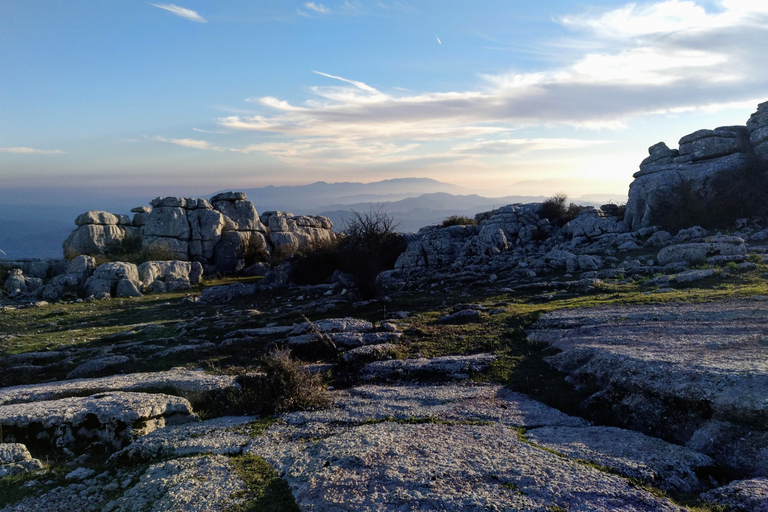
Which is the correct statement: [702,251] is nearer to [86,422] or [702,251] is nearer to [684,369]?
[684,369]

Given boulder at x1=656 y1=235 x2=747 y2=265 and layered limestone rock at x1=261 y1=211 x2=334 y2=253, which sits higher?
boulder at x1=656 y1=235 x2=747 y2=265

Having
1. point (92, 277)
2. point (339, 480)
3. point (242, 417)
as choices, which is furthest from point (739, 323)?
point (92, 277)

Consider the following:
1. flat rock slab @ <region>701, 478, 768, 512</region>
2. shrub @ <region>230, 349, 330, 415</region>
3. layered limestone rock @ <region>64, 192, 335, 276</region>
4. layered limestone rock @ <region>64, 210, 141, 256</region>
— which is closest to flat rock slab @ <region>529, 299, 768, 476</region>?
flat rock slab @ <region>701, 478, 768, 512</region>

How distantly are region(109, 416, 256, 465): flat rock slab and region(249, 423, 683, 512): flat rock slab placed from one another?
0.63 m

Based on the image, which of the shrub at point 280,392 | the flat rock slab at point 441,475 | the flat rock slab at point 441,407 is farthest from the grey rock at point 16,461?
the flat rock slab at point 441,407

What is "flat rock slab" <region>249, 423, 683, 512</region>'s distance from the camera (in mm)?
4766

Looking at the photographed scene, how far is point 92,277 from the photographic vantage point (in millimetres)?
31875

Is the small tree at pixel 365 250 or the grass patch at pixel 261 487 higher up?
the small tree at pixel 365 250

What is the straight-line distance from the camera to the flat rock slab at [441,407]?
7660 mm

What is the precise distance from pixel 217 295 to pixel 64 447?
20091 millimetres

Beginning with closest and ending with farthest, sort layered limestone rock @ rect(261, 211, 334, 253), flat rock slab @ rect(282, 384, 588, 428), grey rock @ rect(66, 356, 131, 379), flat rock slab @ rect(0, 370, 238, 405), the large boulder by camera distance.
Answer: flat rock slab @ rect(282, 384, 588, 428), flat rock slab @ rect(0, 370, 238, 405), grey rock @ rect(66, 356, 131, 379), the large boulder, layered limestone rock @ rect(261, 211, 334, 253)

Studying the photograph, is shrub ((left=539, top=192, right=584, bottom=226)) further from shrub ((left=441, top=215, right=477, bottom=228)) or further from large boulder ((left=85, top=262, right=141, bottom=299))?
large boulder ((left=85, top=262, right=141, bottom=299))

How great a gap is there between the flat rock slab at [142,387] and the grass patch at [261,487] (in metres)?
3.21

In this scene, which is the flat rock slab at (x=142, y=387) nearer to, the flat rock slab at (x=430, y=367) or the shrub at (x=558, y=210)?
the flat rock slab at (x=430, y=367)
